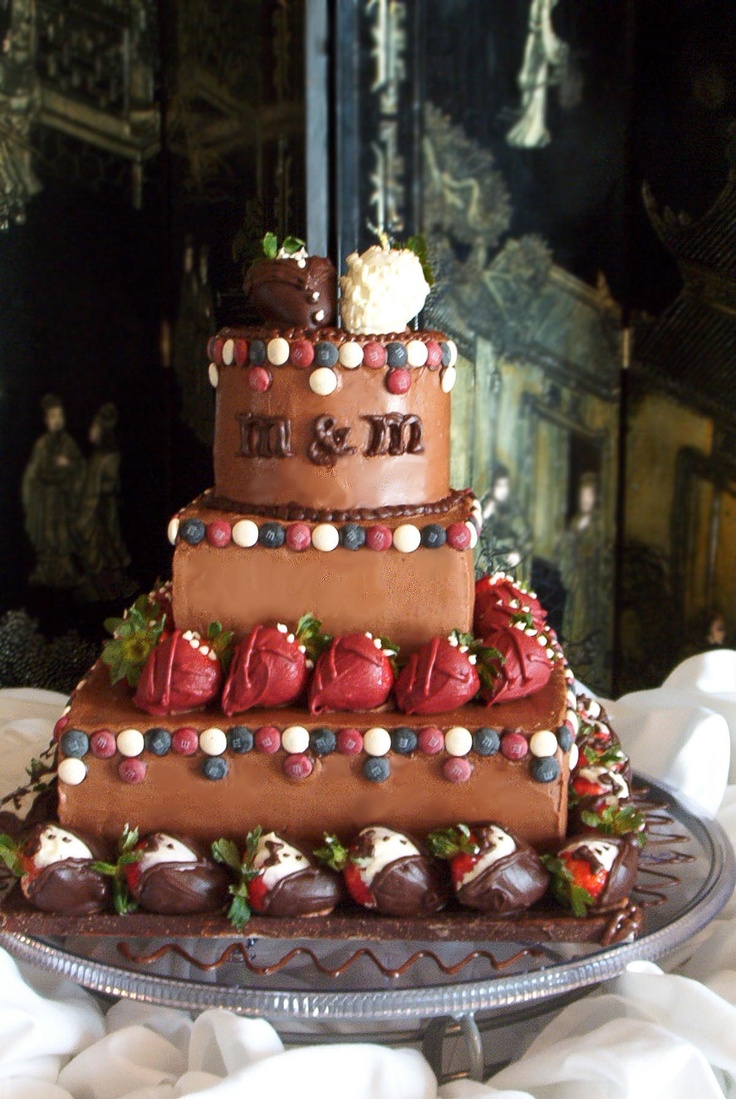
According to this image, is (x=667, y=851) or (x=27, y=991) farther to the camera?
(x=667, y=851)

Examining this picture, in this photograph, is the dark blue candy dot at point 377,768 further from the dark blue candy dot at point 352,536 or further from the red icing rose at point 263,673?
the dark blue candy dot at point 352,536

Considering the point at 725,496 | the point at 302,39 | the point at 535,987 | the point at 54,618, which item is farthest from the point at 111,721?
the point at 725,496

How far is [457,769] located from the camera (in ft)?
6.31

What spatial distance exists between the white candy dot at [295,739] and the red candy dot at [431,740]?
6.8 inches

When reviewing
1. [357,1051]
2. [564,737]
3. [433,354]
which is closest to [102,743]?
[357,1051]

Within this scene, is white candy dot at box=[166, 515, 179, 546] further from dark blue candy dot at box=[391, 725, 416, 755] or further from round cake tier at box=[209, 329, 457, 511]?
dark blue candy dot at box=[391, 725, 416, 755]

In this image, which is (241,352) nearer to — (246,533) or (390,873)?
(246,533)

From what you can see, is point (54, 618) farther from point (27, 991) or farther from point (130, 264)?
point (27, 991)

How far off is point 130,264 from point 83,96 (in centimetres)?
44

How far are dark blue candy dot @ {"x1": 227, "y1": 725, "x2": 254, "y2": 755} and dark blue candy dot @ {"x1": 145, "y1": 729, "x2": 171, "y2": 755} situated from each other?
9cm

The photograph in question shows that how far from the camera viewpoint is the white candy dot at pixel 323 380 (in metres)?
2.01

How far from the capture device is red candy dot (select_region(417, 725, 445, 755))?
75.4 inches

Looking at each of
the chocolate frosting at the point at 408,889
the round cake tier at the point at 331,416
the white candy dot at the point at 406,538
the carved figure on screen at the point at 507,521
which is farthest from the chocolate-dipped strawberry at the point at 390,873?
the carved figure on screen at the point at 507,521

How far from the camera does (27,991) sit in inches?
72.3
